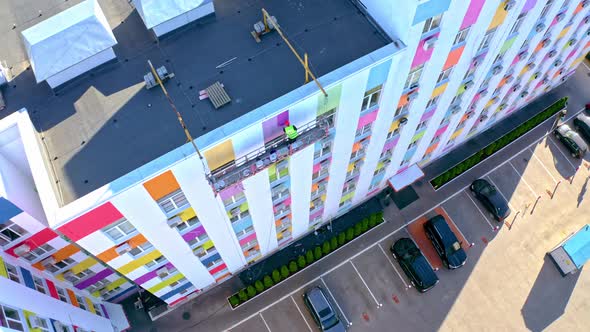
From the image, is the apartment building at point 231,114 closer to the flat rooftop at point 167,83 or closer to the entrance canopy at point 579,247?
the flat rooftop at point 167,83

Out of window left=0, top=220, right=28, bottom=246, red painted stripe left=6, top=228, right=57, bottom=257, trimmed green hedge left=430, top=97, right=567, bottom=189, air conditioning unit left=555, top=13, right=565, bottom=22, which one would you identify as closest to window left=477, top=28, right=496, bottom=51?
air conditioning unit left=555, top=13, right=565, bottom=22

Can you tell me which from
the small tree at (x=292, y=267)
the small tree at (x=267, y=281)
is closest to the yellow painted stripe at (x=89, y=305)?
the small tree at (x=267, y=281)

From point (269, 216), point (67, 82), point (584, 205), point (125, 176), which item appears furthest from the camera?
point (584, 205)

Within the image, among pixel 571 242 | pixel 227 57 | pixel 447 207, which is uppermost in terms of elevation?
pixel 227 57

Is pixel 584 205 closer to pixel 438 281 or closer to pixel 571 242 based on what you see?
pixel 571 242

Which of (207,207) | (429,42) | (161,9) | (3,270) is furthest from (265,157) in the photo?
(3,270)

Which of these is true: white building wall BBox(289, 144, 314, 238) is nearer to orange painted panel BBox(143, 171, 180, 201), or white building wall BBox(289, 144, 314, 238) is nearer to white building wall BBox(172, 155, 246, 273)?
white building wall BBox(172, 155, 246, 273)

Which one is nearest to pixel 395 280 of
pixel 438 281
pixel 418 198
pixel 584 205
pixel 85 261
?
pixel 438 281

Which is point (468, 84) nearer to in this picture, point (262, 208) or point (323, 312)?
point (262, 208)
